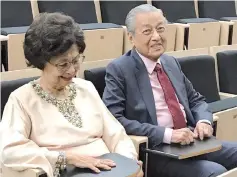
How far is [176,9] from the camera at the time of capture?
3.75 metres

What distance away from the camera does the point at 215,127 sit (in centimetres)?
204

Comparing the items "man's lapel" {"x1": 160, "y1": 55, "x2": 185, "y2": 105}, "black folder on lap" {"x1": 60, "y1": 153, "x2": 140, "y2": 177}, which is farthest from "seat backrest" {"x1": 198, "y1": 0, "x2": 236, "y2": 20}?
"black folder on lap" {"x1": 60, "y1": 153, "x2": 140, "y2": 177}

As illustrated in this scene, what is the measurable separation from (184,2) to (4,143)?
2.73m

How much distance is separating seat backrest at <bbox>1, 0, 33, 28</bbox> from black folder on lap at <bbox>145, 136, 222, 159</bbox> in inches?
62.5

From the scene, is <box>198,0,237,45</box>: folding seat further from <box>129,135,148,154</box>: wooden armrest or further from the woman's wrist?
the woman's wrist

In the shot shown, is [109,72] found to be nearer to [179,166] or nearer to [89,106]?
[89,106]

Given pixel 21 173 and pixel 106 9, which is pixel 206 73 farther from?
pixel 21 173

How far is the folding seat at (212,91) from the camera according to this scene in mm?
2098

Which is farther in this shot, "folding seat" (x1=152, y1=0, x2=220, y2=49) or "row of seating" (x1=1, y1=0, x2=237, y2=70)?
"folding seat" (x1=152, y1=0, x2=220, y2=49)

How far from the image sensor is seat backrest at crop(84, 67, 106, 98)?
6.44 ft

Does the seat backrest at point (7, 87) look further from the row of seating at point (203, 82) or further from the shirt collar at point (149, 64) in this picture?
the shirt collar at point (149, 64)

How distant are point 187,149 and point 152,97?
0.31 m

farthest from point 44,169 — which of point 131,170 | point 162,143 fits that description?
point 162,143

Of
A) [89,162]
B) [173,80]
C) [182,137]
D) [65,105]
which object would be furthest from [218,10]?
[89,162]
